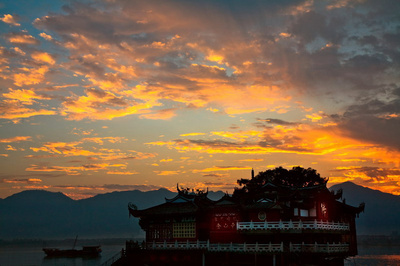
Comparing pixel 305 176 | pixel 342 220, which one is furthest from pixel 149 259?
pixel 305 176

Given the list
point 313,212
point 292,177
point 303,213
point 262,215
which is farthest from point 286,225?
point 292,177

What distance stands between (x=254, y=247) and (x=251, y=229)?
2.21 metres

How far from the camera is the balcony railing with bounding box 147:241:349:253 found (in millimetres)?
50750

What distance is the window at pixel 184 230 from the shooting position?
2345 inches

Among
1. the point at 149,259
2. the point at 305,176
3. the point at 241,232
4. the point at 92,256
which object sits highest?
the point at 305,176

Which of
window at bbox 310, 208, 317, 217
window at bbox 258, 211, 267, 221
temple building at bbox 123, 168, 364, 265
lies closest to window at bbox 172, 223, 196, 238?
temple building at bbox 123, 168, 364, 265

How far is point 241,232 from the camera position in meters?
54.6

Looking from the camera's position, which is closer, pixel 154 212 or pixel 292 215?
pixel 292 215

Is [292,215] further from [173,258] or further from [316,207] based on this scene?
[173,258]

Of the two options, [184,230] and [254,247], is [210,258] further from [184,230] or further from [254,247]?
[184,230]

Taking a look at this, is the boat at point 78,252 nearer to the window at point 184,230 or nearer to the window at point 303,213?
the window at point 184,230

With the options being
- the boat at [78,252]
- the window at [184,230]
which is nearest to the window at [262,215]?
the window at [184,230]

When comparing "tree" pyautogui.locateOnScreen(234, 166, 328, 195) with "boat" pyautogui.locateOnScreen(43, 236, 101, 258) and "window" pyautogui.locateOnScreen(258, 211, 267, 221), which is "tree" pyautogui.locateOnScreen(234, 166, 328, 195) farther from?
"boat" pyautogui.locateOnScreen(43, 236, 101, 258)

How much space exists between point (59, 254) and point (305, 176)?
88.7 metres
